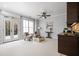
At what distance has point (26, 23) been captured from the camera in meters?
7.23

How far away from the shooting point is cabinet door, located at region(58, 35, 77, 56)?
3.37 metres

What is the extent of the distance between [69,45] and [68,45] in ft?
0.14

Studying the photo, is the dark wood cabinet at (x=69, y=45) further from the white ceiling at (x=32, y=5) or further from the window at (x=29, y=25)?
→ the window at (x=29, y=25)

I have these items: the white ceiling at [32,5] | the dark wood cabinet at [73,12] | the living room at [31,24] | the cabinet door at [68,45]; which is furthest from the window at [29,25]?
the dark wood cabinet at [73,12]

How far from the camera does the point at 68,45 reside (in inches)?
140

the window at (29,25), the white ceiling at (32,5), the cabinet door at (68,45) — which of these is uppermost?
the white ceiling at (32,5)

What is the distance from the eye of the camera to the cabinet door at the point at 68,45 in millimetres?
3374

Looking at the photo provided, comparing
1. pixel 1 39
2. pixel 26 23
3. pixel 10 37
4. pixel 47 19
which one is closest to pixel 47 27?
pixel 47 19

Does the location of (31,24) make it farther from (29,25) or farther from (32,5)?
(32,5)

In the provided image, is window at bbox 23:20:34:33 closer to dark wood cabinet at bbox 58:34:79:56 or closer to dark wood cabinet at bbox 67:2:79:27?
dark wood cabinet at bbox 58:34:79:56

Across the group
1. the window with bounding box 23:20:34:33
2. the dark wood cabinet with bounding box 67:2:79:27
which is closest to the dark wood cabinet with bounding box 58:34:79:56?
the dark wood cabinet with bounding box 67:2:79:27

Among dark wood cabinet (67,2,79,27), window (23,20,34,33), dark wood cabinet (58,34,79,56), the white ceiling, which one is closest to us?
dark wood cabinet (58,34,79,56)

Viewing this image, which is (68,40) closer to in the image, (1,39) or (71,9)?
(71,9)

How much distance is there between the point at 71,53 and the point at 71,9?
162 centimetres
